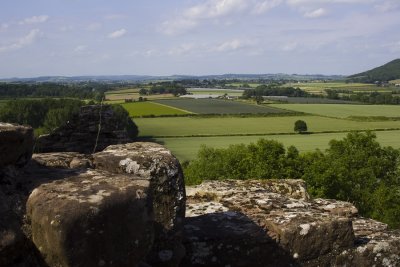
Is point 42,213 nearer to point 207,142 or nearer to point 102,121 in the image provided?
point 102,121

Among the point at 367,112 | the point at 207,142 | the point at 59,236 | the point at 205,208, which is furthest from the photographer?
the point at 367,112

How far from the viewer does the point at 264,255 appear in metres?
6.31

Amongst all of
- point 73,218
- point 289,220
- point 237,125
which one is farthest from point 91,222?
A: point 237,125

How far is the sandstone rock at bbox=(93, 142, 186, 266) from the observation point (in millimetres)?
5391

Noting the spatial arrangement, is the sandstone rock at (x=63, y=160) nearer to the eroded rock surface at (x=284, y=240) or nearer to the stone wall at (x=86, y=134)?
the eroded rock surface at (x=284, y=240)

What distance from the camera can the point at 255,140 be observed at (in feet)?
215

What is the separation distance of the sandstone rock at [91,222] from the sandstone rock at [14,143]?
44 cm

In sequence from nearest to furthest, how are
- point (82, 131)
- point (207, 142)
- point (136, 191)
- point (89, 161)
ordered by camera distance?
point (136, 191) < point (89, 161) < point (82, 131) < point (207, 142)

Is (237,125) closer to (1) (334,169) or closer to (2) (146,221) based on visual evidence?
(1) (334,169)

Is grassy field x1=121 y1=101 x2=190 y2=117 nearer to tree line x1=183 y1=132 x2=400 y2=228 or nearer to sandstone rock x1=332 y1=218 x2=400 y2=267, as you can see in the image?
tree line x1=183 y1=132 x2=400 y2=228

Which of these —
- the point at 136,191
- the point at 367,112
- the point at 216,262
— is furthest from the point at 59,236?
the point at 367,112

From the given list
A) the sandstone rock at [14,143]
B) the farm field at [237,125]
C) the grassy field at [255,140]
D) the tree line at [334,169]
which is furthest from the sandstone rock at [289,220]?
the farm field at [237,125]

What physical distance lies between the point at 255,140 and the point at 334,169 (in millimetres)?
31652

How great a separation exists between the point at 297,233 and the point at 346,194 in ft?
97.3
